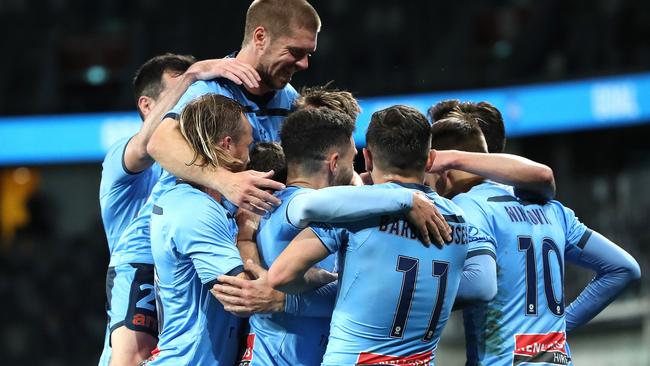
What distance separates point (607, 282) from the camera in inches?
189

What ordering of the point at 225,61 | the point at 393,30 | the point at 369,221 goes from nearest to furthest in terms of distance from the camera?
1. the point at 369,221
2. the point at 225,61
3. the point at 393,30

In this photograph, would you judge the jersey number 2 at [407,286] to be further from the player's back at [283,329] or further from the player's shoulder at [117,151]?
the player's shoulder at [117,151]

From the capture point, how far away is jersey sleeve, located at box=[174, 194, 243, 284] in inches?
158

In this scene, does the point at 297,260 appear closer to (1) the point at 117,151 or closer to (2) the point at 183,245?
(2) the point at 183,245

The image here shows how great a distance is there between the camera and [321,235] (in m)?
3.83

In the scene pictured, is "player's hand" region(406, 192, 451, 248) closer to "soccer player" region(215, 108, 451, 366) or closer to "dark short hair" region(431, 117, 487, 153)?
"soccer player" region(215, 108, 451, 366)

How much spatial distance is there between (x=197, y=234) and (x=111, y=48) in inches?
546

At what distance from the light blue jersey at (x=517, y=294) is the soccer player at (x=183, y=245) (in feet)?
3.22

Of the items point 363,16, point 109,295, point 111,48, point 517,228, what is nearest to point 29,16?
point 111,48

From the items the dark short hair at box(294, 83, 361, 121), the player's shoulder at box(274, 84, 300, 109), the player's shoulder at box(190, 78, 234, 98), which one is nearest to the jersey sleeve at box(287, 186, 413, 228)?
the dark short hair at box(294, 83, 361, 121)

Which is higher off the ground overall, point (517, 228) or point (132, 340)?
point (517, 228)

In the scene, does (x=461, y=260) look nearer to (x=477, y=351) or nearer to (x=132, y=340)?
(x=477, y=351)

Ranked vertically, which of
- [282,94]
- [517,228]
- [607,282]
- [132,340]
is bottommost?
[132,340]

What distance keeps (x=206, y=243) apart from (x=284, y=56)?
1.14m
